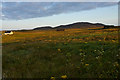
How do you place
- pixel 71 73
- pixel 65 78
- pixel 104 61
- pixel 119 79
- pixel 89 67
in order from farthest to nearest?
1. pixel 104 61
2. pixel 89 67
3. pixel 71 73
4. pixel 65 78
5. pixel 119 79

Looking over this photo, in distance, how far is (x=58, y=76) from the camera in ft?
15.1

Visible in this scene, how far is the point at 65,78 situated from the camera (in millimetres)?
4379

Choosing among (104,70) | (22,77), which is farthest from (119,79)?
(22,77)

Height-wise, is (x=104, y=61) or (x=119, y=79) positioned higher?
(x=104, y=61)

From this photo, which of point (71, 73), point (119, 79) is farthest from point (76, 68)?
point (119, 79)

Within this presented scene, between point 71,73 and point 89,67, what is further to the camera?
point 89,67

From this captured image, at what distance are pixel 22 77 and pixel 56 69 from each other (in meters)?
1.71

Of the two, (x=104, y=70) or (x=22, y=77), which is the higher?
(x=104, y=70)

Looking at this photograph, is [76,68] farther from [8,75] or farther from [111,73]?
[8,75]

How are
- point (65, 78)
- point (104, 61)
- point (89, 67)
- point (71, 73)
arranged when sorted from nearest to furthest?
point (65, 78), point (71, 73), point (89, 67), point (104, 61)

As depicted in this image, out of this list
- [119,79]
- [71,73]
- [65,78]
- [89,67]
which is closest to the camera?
[119,79]

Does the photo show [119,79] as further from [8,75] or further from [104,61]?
[8,75]

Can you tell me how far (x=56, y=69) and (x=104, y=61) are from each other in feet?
9.16

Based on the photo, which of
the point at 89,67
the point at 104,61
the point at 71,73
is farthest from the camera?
the point at 104,61
